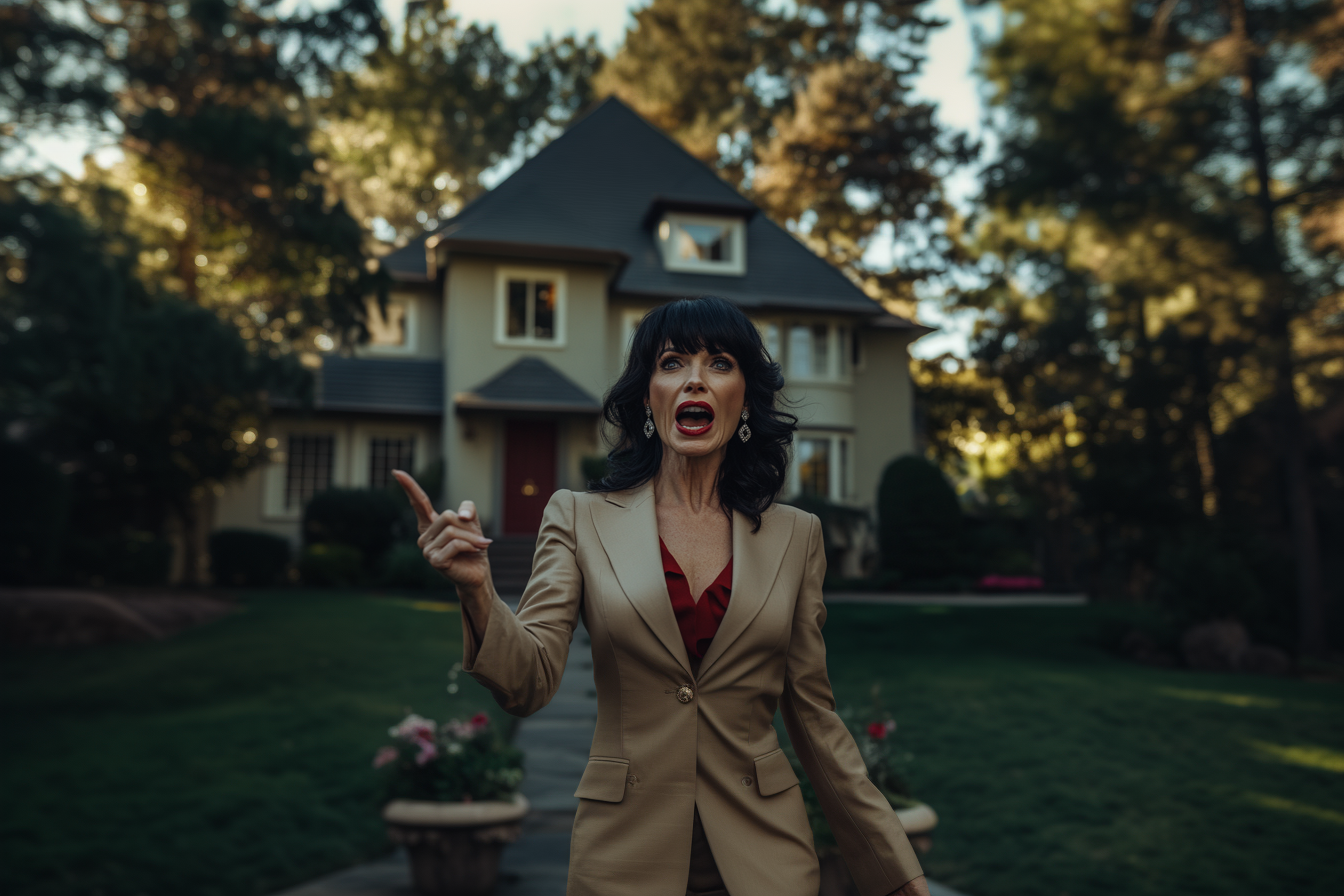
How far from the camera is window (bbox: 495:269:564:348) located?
67.5 ft

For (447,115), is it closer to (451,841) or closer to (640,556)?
(451,841)

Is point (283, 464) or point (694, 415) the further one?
point (283, 464)

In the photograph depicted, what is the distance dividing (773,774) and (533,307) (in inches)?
753

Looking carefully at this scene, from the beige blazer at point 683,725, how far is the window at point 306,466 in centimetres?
1992

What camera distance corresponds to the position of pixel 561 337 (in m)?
20.7

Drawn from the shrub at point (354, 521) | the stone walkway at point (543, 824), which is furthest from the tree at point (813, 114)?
the stone walkway at point (543, 824)

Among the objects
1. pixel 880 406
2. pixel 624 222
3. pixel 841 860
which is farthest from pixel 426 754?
pixel 880 406

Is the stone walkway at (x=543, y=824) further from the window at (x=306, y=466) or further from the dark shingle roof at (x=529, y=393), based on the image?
the window at (x=306, y=466)

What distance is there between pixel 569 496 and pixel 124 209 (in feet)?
29.4

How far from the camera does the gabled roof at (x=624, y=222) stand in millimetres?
20438

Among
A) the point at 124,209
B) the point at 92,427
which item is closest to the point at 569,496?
the point at 124,209

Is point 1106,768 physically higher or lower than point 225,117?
lower

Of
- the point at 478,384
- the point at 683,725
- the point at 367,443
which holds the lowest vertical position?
the point at 683,725

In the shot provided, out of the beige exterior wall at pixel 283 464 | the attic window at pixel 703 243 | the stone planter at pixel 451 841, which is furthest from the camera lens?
the attic window at pixel 703 243
